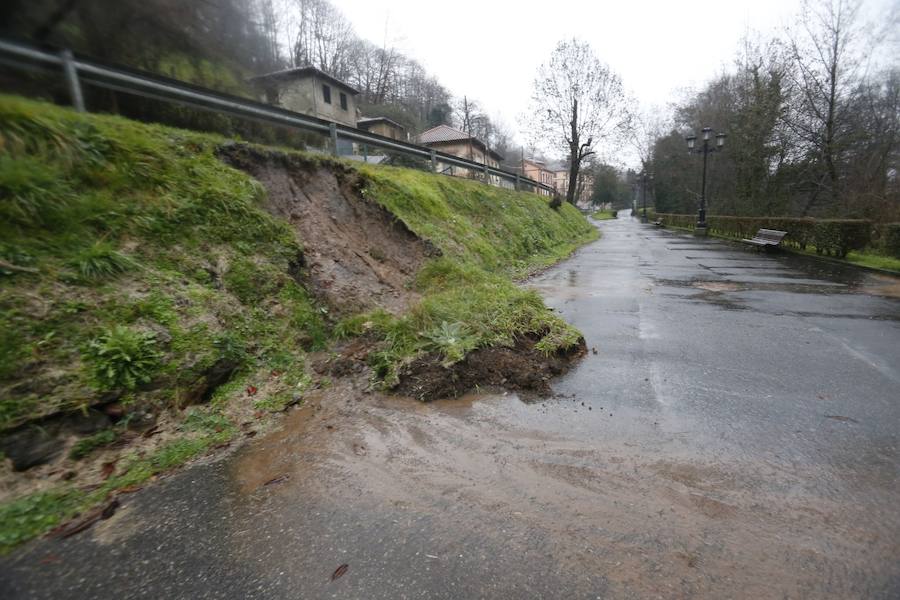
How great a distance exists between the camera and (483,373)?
4.35 metres

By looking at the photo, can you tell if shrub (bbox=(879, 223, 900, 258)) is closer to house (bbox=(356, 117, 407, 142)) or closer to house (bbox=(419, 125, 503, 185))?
house (bbox=(356, 117, 407, 142))

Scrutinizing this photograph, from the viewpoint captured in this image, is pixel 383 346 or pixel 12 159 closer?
pixel 12 159

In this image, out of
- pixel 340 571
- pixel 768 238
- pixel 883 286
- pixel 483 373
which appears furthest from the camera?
pixel 768 238

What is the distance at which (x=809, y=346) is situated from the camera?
16.7 ft

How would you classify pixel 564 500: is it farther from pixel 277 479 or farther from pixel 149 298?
pixel 149 298

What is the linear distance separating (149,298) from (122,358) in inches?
Answer: 27.6

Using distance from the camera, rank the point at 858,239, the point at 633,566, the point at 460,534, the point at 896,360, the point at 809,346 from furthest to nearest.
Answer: the point at 858,239 → the point at 809,346 → the point at 896,360 → the point at 460,534 → the point at 633,566

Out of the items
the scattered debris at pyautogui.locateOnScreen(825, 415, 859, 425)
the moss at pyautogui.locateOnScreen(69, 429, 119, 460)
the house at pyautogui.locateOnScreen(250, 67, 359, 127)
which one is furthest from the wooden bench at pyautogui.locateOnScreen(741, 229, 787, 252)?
the house at pyautogui.locateOnScreen(250, 67, 359, 127)

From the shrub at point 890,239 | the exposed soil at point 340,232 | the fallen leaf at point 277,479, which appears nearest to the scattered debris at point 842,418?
the fallen leaf at point 277,479

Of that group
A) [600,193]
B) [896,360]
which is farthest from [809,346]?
[600,193]

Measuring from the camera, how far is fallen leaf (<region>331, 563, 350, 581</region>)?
6.83 feet

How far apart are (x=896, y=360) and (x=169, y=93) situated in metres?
9.66

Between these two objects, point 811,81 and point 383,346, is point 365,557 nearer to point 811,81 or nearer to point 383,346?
point 383,346

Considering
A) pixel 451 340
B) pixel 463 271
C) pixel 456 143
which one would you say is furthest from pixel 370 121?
pixel 451 340
